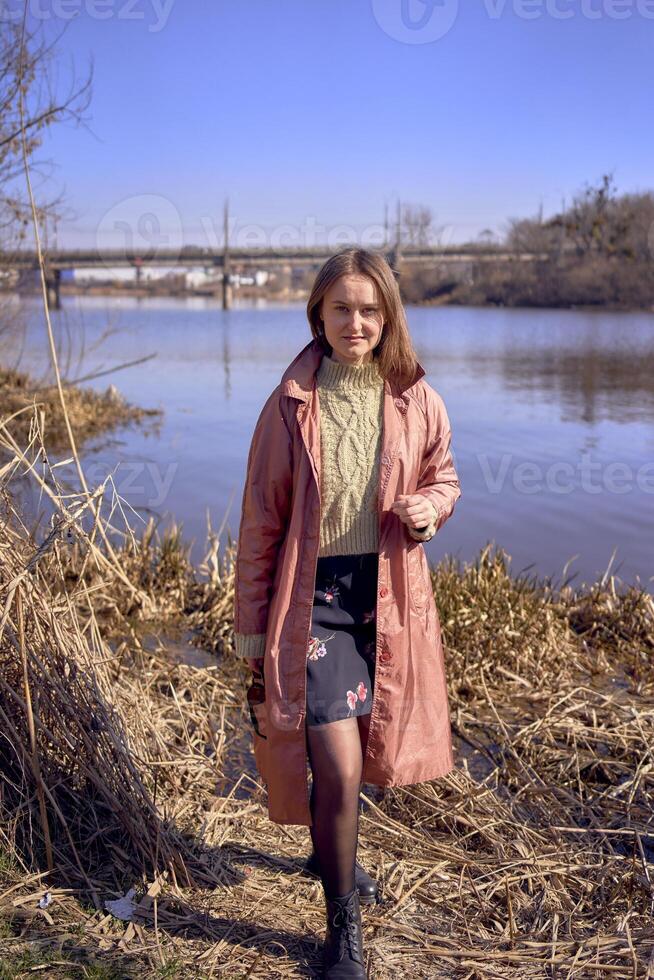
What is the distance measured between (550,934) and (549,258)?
2047 inches

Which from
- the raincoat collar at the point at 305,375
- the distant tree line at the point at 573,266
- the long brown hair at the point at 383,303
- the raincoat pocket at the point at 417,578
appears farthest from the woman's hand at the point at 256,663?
the distant tree line at the point at 573,266

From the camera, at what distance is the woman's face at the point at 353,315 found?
105 inches

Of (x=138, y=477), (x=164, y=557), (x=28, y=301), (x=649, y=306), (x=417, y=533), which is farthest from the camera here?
(x=649, y=306)

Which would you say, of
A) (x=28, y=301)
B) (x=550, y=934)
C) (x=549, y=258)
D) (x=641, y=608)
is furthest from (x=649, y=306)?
(x=550, y=934)

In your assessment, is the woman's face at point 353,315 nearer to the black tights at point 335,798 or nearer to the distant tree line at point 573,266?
the black tights at point 335,798

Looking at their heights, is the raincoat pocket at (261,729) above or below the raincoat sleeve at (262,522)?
below

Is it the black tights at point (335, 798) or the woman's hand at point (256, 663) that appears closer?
the black tights at point (335, 798)

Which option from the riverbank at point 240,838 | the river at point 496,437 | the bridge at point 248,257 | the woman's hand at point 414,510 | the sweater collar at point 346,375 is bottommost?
the river at point 496,437

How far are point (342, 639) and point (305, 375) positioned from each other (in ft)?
2.54

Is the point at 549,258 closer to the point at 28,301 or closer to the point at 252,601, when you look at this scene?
the point at 28,301

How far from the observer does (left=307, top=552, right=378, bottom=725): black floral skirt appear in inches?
103

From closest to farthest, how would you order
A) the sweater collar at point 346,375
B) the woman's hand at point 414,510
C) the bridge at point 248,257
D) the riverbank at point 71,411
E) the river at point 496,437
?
the woman's hand at point 414,510 < the sweater collar at point 346,375 < the river at point 496,437 < the riverbank at point 71,411 < the bridge at point 248,257

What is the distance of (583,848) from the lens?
3283mm

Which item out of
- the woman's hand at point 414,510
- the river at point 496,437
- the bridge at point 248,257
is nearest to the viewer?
the woman's hand at point 414,510
